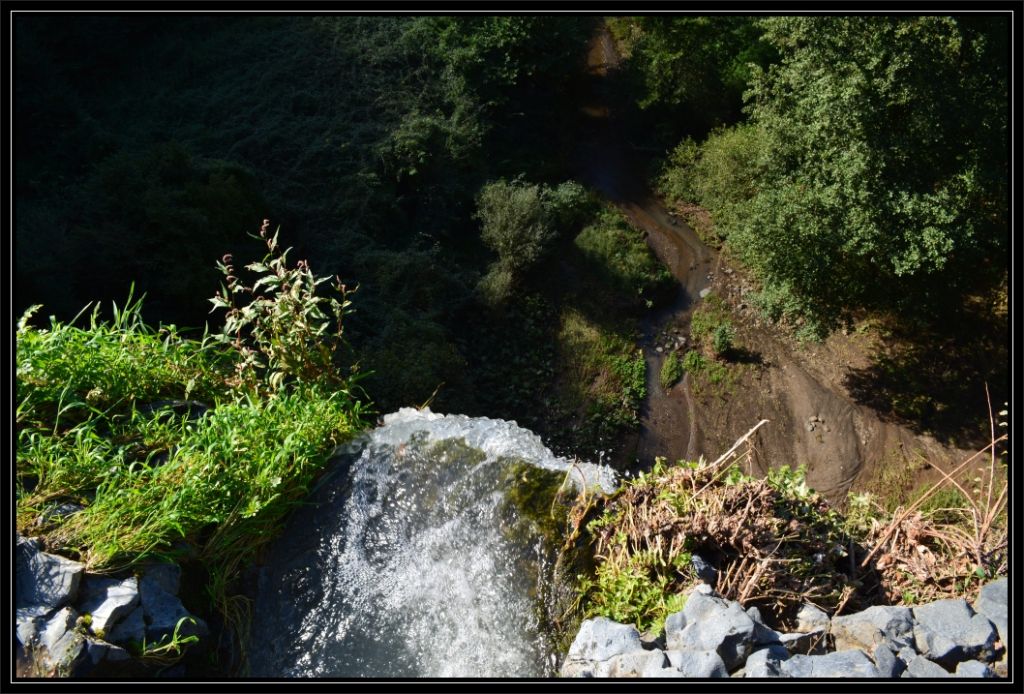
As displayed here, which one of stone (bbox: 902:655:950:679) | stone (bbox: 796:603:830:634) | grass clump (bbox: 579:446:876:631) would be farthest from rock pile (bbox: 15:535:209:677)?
stone (bbox: 902:655:950:679)

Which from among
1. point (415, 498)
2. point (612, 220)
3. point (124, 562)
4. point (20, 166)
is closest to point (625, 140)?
point (612, 220)

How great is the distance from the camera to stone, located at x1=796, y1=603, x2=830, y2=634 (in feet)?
11.7

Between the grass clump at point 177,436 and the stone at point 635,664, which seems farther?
the grass clump at point 177,436

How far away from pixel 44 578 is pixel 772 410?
7.79 meters

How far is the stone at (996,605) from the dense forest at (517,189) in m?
3.60

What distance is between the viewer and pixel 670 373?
9508 millimetres

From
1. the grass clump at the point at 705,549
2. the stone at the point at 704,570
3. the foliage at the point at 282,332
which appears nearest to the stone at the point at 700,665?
the grass clump at the point at 705,549

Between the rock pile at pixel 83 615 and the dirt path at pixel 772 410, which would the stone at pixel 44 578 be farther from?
the dirt path at pixel 772 410

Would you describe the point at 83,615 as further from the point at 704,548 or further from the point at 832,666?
the point at 832,666

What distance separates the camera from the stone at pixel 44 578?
3285mm

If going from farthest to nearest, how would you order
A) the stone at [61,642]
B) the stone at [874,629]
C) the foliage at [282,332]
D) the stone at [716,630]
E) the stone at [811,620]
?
1. the foliage at [282,332]
2. the stone at [811,620]
3. the stone at [874,629]
4. the stone at [716,630]
5. the stone at [61,642]

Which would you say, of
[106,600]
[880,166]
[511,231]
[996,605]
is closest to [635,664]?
[996,605]

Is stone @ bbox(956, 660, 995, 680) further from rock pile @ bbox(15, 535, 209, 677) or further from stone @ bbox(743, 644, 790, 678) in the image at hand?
rock pile @ bbox(15, 535, 209, 677)

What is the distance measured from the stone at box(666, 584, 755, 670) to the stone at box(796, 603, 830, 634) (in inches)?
15.7
